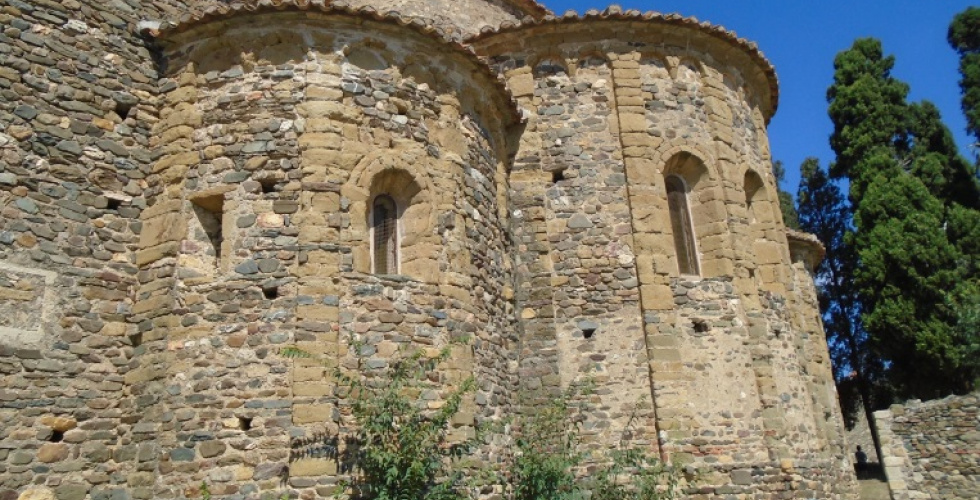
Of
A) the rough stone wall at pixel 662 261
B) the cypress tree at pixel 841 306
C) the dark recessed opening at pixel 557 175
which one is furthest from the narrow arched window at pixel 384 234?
the cypress tree at pixel 841 306

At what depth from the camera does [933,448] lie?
15.3 metres

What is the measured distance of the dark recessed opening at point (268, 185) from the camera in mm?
8031

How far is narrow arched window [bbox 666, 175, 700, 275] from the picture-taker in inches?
425

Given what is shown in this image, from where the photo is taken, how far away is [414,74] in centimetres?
917

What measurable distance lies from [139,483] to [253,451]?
1258mm

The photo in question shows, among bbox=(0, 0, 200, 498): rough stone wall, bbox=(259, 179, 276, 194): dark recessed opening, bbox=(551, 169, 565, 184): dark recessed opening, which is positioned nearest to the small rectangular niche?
bbox=(259, 179, 276, 194): dark recessed opening

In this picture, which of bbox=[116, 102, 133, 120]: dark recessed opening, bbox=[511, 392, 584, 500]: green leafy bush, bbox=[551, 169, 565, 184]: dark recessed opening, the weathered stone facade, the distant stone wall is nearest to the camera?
the weathered stone facade

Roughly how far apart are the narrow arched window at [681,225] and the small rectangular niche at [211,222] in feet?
19.9

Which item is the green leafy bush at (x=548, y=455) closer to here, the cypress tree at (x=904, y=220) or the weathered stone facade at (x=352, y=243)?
the weathered stone facade at (x=352, y=243)

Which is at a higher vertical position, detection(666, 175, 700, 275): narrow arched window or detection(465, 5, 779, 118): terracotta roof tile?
detection(465, 5, 779, 118): terracotta roof tile

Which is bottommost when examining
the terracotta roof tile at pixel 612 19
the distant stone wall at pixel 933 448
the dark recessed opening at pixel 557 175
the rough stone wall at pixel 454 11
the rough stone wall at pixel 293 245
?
the distant stone wall at pixel 933 448

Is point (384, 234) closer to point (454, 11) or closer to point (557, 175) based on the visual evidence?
point (557, 175)

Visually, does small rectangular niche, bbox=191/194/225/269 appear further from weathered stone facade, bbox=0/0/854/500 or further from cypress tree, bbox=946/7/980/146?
cypress tree, bbox=946/7/980/146

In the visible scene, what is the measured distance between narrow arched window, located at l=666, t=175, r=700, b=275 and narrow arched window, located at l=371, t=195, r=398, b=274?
4.18m
